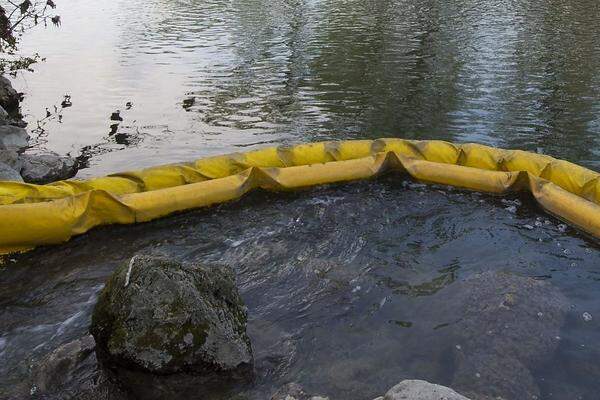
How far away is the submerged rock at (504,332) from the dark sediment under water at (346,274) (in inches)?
4.2

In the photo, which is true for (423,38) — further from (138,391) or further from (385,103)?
(138,391)

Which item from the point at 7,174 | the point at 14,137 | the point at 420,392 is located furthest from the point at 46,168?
the point at 420,392

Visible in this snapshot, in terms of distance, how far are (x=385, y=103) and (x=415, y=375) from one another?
1041cm

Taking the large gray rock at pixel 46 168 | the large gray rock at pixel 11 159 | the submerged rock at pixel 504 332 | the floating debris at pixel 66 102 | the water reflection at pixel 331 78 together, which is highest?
the large gray rock at pixel 11 159

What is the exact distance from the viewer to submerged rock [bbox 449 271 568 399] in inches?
194

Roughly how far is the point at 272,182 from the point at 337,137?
4025mm

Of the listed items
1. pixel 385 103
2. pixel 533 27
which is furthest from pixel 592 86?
pixel 533 27

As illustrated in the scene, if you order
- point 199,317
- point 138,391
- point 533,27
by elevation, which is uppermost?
point 199,317

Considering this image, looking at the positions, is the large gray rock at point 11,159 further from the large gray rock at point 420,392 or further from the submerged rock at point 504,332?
the large gray rock at point 420,392

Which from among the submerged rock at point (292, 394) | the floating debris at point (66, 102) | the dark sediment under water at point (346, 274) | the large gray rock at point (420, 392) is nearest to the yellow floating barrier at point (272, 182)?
the dark sediment under water at point (346, 274)

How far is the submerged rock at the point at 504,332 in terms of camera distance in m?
4.92

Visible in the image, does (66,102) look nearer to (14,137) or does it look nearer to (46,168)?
(14,137)

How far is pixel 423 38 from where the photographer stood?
21.9 m

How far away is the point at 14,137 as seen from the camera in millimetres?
12391
